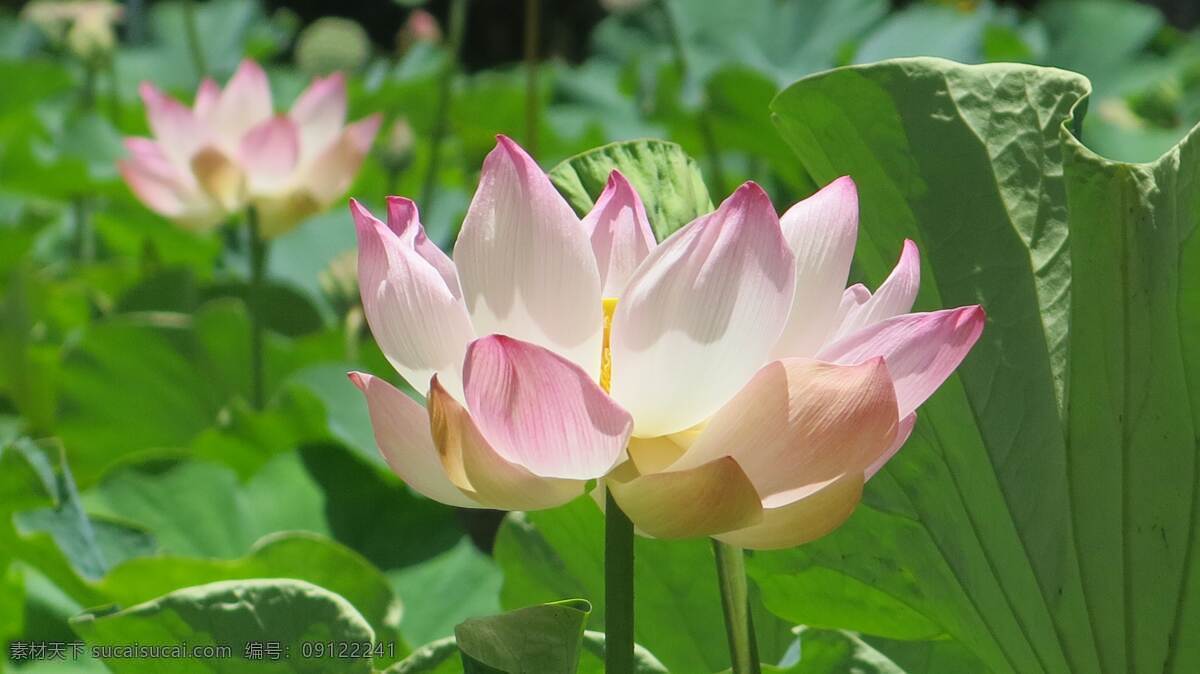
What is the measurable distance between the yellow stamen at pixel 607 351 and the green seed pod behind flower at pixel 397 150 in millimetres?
1034

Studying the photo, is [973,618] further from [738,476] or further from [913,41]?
[913,41]

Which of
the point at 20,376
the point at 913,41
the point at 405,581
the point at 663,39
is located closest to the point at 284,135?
the point at 20,376

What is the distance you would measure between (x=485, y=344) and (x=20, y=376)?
87 centimetres

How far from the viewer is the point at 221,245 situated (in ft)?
4.81

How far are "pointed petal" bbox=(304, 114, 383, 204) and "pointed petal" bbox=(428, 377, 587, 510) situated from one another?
799 millimetres

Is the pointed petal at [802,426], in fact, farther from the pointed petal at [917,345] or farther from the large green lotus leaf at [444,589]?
the large green lotus leaf at [444,589]

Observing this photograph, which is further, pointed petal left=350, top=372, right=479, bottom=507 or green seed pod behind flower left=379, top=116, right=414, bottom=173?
green seed pod behind flower left=379, top=116, right=414, bottom=173

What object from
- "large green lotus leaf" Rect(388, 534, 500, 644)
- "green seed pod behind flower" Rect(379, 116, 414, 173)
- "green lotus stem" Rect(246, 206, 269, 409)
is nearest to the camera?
"large green lotus leaf" Rect(388, 534, 500, 644)

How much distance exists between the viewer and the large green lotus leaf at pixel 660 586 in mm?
489

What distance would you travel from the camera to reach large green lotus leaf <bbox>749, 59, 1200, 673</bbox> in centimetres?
36

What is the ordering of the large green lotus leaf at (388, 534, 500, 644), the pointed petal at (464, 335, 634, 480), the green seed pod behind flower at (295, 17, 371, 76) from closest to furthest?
the pointed petal at (464, 335, 634, 480), the large green lotus leaf at (388, 534, 500, 644), the green seed pod behind flower at (295, 17, 371, 76)

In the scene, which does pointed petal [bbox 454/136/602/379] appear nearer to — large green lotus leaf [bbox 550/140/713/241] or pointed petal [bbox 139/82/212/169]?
large green lotus leaf [bbox 550/140/713/241]

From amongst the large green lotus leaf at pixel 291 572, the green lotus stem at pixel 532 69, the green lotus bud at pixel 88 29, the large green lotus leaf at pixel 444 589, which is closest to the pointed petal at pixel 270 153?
the green lotus stem at pixel 532 69

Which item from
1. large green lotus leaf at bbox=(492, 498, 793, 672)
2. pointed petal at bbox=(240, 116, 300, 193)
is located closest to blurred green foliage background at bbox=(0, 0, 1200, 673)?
large green lotus leaf at bbox=(492, 498, 793, 672)
